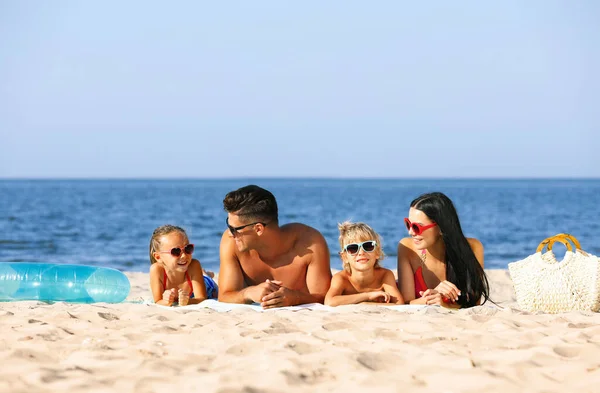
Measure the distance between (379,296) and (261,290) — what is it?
96 centimetres

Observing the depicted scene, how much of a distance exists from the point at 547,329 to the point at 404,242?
177 centimetres

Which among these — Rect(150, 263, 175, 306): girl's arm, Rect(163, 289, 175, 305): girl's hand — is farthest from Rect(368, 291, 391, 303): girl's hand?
Rect(150, 263, 175, 306): girl's arm

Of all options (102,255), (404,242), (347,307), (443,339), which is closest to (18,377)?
(443,339)

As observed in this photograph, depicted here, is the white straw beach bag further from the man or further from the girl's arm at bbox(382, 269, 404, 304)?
the man

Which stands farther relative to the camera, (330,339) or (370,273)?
(370,273)

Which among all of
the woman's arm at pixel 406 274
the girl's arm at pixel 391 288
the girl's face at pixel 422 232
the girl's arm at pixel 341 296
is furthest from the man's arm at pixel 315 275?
the girl's face at pixel 422 232

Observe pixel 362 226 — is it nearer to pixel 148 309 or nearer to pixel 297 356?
pixel 148 309

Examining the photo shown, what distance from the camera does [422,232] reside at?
593 cm

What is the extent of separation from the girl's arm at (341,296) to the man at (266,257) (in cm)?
17

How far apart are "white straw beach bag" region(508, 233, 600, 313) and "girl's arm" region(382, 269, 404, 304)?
3.29 ft

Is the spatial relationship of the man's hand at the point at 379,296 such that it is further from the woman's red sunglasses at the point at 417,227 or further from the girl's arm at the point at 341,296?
the woman's red sunglasses at the point at 417,227

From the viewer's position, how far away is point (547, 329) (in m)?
4.63

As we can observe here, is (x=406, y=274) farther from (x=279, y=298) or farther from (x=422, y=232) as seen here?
(x=279, y=298)

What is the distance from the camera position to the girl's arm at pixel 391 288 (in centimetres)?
600
